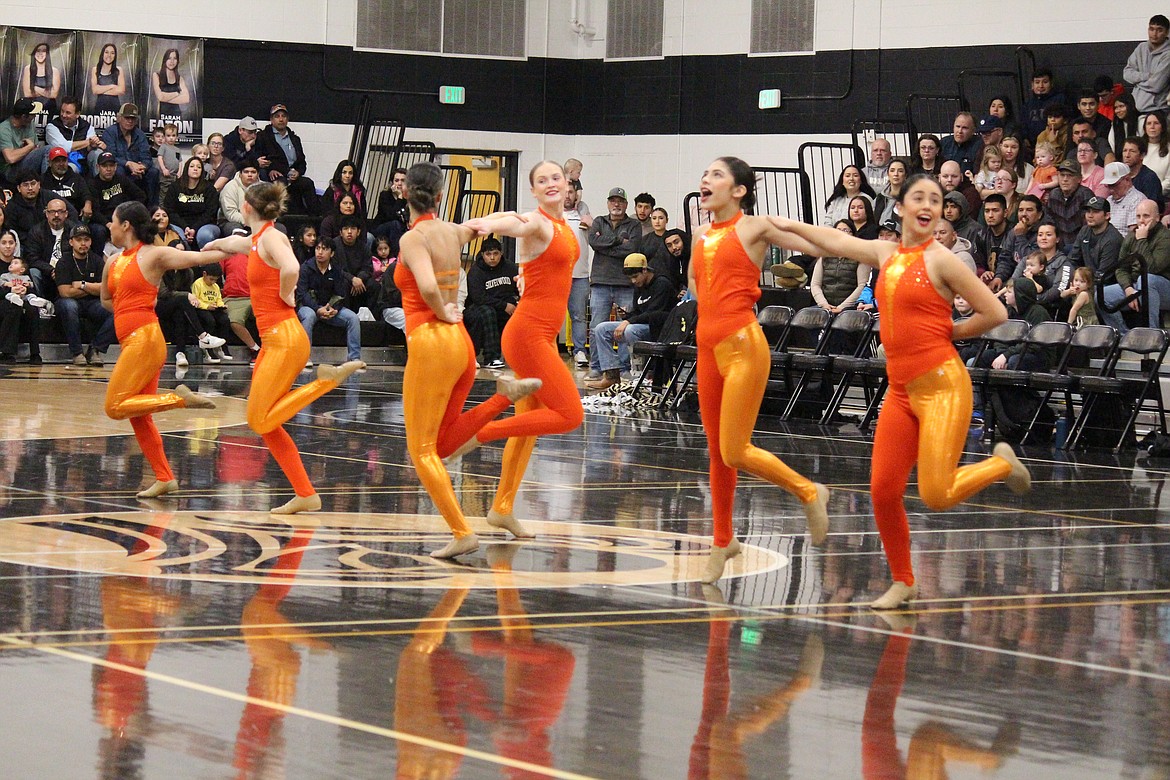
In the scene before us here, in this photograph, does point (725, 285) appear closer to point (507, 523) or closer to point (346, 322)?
point (507, 523)

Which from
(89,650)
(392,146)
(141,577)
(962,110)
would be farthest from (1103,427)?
(392,146)

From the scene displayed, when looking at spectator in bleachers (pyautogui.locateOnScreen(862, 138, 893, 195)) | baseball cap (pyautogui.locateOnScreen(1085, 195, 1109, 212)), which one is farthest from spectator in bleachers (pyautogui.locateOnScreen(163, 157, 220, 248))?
baseball cap (pyautogui.locateOnScreen(1085, 195, 1109, 212))

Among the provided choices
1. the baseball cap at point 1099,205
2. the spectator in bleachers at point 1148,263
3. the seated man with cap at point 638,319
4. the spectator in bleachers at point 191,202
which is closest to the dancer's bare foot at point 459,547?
the spectator in bleachers at point 1148,263

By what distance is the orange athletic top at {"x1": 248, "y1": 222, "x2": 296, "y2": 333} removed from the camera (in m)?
8.90

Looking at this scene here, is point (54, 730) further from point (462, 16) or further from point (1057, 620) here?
point (462, 16)

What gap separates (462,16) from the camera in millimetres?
24219

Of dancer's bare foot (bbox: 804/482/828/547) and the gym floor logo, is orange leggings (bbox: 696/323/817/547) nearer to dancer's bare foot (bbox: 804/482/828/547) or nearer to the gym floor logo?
dancer's bare foot (bbox: 804/482/828/547)

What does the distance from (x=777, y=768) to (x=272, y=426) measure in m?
4.92

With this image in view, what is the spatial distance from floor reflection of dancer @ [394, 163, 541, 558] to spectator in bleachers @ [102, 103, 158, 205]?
13225 mm

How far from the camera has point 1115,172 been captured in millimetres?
15898

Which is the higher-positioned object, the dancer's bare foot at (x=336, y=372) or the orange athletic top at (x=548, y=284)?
the orange athletic top at (x=548, y=284)

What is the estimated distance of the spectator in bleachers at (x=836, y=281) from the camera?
52.2 ft

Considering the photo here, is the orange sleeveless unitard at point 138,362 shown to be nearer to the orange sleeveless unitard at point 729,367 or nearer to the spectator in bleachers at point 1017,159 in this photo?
the orange sleeveless unitard at point 729,367

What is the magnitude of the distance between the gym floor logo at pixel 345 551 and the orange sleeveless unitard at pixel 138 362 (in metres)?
0.83
